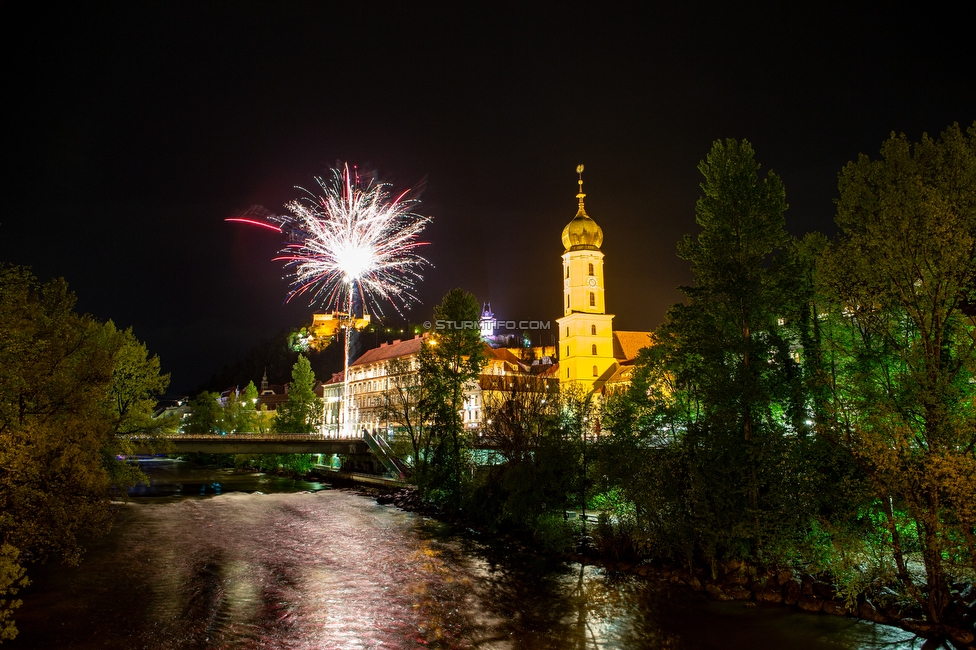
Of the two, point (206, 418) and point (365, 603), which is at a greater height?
point (206, 418)

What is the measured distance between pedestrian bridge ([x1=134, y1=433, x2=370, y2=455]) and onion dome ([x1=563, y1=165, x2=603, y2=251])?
112 feet

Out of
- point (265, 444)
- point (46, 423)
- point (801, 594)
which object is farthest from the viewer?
point (265, 444)

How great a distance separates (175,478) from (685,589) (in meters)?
59.8

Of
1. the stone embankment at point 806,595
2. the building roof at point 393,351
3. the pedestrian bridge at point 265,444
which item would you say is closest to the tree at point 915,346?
the stone embankment at point 806,595

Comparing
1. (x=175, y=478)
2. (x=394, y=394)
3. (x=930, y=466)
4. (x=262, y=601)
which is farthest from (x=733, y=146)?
(x=175, y=478)

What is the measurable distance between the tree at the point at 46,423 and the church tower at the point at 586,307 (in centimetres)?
5937

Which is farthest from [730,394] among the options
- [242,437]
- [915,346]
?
[242,437]

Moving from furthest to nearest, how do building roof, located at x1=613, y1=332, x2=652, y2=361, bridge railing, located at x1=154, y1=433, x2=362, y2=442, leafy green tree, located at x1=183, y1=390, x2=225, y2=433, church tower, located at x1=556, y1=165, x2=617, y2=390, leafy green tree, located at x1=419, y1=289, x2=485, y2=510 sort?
leafy green tree, located at x1=183, y1=390, x2=225, y2=433 < building roof, located at x1=613, y1=332, x2=652, y2=361 < church tower, located at x1=556, y1=165, x2=617, y2=390 < bridge railing, located at x1=154, y1=433, x2=362, y2=442 < leafy green tree, located at x1=419, y1=289, x2=485, y2=510

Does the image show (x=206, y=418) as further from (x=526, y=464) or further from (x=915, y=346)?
(x=915, y=346)

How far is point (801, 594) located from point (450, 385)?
25537mm

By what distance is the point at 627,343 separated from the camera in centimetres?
9344

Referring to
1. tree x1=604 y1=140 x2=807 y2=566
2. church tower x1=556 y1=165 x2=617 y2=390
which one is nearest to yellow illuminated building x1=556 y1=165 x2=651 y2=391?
church tower x1=556 y1=165 x2=617 y2=390

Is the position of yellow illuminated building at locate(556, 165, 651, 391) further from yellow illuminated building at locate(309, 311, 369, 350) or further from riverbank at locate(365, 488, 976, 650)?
yellow illuminated building at locate(309, 311, 369, 350)

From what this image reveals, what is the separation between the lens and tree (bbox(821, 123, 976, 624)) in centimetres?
1684
